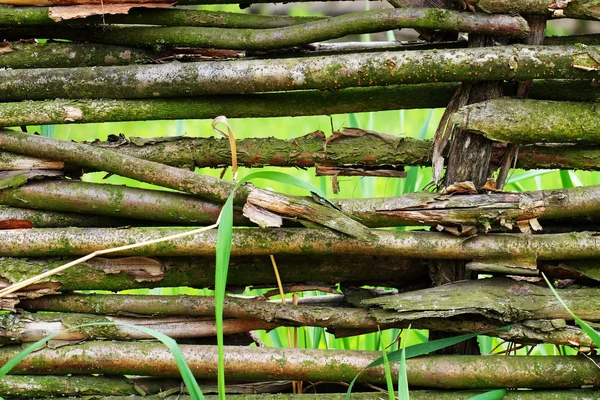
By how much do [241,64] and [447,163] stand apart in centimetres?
41

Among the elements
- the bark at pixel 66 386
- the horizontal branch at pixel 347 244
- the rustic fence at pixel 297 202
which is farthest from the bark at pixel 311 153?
the bark at pixel 66 386

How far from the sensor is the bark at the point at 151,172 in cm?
120

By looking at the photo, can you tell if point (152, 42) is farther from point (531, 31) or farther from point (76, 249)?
point (531, 31)

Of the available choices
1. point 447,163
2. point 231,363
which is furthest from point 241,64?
point 231,363

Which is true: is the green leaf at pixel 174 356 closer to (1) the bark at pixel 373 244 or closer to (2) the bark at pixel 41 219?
(1) the bark at pixel 373 244

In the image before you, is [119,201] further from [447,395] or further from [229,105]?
[447,395]

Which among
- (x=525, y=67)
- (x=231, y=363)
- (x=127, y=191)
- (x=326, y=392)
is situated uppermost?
(x=525, y=67)

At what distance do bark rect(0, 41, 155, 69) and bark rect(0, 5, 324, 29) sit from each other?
0.06m

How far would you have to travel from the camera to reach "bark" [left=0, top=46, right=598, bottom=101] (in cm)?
119

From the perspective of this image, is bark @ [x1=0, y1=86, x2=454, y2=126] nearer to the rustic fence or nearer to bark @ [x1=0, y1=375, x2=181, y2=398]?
the rustic fence

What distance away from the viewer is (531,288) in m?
1.25

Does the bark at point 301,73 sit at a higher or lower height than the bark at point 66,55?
lower

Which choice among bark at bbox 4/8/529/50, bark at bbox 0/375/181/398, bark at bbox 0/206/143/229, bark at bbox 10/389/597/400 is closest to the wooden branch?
bark at bbox 10/389/597/400

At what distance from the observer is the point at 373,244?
4.02 feet
